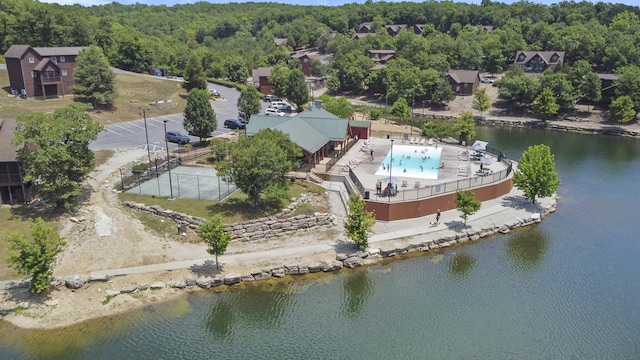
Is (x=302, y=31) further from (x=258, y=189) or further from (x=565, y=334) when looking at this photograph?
(x=565, y=334)

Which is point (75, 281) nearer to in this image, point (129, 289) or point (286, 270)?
point (129, 289)

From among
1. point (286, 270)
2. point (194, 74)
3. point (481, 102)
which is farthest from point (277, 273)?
point (481, 102)

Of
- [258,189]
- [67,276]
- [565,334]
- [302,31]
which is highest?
[302,31]

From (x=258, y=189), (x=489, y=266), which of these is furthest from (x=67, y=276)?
(x=489, y=266)

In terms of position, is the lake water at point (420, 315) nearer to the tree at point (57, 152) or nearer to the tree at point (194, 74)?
the tree at point (57, 152)

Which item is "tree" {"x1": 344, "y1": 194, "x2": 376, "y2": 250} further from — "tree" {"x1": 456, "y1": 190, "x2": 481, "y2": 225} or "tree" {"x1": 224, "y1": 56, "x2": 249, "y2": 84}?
"tree" {"x1": 224, "y1": 56, "x2": 249, "y2": 84}
